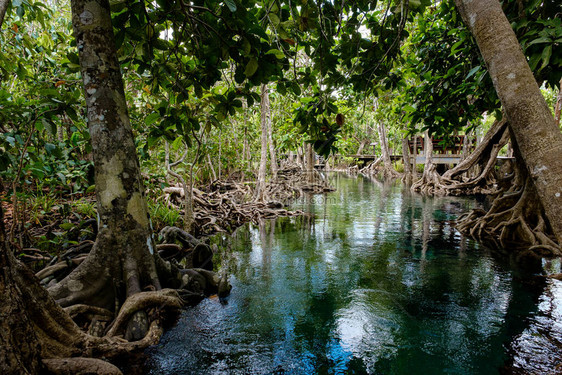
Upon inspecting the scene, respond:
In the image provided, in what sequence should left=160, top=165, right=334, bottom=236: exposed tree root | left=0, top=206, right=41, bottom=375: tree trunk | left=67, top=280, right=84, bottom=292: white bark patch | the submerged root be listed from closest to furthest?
left=0, top=206, right=41, bottom=375: tree trunk → left=67, top=280, right=84, bottom=292: white bark patch → the submerged root → left=160, top=165, right=334, bottom=236: exposed tree root

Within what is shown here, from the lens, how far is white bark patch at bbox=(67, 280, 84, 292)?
3.00 meters

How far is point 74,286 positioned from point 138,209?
0.96 meters

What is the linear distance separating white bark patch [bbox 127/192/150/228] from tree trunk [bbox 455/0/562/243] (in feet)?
10.2

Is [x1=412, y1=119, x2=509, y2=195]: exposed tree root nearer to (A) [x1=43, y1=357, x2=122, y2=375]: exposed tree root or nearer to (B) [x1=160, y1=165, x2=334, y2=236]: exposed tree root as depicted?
(B) [x1=160, y1=165, x2=334, y2=236]: exposed tree root

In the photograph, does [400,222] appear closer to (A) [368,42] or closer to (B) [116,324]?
(A) [368,42]

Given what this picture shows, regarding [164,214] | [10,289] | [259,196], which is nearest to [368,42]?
[10,289]

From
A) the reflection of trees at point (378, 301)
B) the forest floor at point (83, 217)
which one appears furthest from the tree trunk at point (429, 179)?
the reflection of trees at point (378, 301)

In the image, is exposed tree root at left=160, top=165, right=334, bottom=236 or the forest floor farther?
exposed tree root at left=160, top=165, right=334, bottom=236

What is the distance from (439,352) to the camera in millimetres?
2809

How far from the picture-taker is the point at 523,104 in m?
1.42

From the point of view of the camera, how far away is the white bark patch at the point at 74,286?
9.86ft

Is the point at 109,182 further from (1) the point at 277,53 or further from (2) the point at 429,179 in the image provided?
(2) the point at 429,179

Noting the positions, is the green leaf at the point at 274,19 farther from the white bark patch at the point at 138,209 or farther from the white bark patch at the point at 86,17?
the white bark patch at the point at 138,209

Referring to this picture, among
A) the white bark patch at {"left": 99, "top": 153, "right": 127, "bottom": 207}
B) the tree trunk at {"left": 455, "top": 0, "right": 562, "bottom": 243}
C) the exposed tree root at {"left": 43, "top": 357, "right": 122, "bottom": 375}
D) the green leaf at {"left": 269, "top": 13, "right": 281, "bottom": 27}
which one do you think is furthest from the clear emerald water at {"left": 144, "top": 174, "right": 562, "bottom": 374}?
the green leaf at {"left": 269, "top": 13, "right": 281, "bottom": 27}
